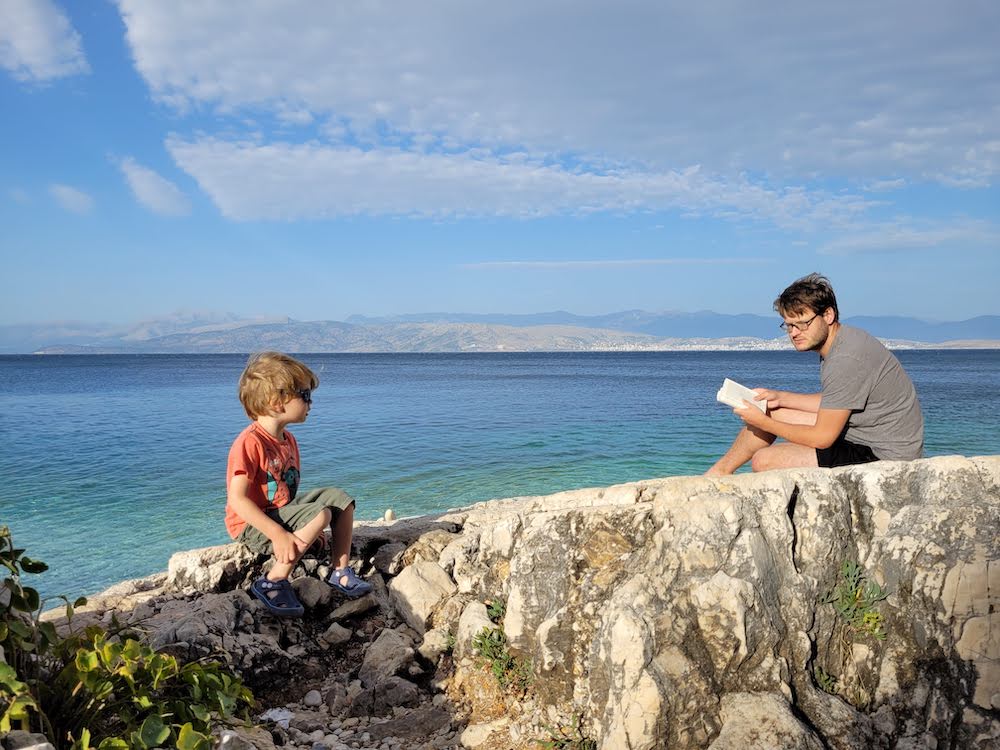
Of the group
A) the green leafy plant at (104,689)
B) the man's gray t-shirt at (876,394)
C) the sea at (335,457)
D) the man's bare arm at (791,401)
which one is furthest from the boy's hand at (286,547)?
the sea at (335,457)

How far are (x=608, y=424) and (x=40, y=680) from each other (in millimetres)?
24245

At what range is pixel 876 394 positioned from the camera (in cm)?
512

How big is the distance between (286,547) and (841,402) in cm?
406

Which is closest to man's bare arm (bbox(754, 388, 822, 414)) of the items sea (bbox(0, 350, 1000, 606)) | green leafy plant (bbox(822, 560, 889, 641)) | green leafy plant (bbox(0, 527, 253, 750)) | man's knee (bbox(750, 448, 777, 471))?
man's knee (bbox(750, 448, 777, 471))

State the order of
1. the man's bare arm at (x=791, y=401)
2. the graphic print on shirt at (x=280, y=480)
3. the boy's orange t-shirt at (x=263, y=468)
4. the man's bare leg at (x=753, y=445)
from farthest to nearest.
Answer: the man's bare arm at (x=791, y=401) < the man's bare leg at (x=753, y=445) < the graphic print on shirt at (x=280, y=480) < the boy's orange t-shirt at (x=263, y=468)

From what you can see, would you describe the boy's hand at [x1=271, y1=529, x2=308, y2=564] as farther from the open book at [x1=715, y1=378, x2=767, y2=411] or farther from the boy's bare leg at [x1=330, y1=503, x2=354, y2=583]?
the open book at [x1=715, y1=378, x2=767, y2=411]

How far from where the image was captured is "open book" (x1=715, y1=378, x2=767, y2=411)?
5.61m

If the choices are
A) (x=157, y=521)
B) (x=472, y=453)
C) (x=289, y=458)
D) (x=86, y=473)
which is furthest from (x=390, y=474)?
(x=289, y=458)

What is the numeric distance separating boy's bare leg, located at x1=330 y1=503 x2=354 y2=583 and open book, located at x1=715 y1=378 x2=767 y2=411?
9.81 ft

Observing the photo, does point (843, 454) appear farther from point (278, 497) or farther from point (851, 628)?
point (278, 497)

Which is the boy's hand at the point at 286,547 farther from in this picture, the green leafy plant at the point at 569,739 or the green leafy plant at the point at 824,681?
the green leafy plant at the point at 824,681

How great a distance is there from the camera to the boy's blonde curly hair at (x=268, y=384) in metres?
5.36

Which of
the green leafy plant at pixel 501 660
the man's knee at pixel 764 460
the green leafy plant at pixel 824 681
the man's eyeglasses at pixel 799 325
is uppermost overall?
the man's eyeglasses at pixel 799 325

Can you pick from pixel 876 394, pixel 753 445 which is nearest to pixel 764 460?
pixel 753 445
